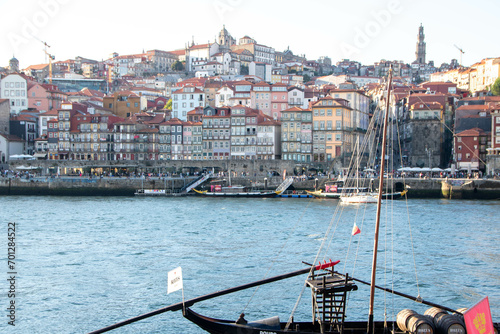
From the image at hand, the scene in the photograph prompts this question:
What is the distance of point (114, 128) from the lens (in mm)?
80438

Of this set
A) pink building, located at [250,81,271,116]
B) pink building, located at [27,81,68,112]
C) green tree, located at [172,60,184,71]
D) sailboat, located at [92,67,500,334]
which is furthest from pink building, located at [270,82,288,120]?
sailboat, located at [92,67,500,334]

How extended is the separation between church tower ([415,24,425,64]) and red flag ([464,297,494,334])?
16925 centimetres

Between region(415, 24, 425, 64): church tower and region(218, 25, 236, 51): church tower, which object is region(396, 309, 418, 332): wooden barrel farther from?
region(415, 24, 425, 64): church tower

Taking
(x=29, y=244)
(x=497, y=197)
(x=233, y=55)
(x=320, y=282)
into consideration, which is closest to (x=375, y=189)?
(x=497, y=197)

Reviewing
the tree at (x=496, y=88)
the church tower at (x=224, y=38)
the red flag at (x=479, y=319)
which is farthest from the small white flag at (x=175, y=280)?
the church tower at (x=224, y=38)

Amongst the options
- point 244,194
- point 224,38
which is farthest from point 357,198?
point 224,38

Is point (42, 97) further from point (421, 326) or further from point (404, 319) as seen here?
point (421, 326)

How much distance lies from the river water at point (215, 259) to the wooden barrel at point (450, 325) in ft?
13.7

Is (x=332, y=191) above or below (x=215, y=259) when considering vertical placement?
above

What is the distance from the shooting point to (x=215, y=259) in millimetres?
27781

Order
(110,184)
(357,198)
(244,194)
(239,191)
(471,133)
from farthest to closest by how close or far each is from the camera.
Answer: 1. (471,133)
2. (110,184)
3. (239,191)
4. (244,194)
5. (357,198)

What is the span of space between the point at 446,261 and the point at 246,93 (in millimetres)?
64425

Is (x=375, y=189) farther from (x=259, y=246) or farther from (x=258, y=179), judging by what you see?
(x=259, y=246)

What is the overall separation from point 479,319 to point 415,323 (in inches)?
108
